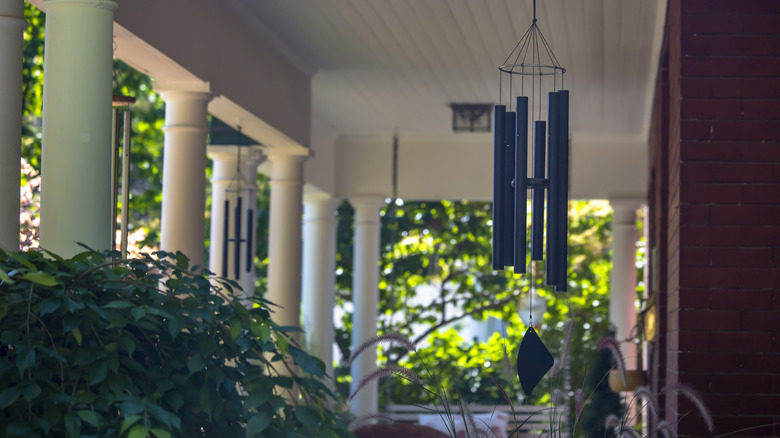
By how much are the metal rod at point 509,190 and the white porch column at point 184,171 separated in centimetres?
254

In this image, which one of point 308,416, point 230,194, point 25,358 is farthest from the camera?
point 230,194

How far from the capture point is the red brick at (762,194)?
11.8 feet

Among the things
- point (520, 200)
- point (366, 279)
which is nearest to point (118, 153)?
point (520, 200)

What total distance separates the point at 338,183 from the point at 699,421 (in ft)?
21.3

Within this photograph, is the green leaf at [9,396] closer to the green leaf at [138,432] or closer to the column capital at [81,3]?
the green leaf at [138,432]

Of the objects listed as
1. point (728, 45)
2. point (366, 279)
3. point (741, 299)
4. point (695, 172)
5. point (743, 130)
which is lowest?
point (366, 279)

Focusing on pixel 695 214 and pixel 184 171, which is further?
pixel 184 171

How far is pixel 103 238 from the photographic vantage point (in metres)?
3.59

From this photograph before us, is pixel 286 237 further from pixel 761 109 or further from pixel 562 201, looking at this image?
pixel 562 201

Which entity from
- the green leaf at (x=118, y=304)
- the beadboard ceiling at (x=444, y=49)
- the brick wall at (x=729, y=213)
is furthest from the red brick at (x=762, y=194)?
the green leaf at (x=118, y=304)

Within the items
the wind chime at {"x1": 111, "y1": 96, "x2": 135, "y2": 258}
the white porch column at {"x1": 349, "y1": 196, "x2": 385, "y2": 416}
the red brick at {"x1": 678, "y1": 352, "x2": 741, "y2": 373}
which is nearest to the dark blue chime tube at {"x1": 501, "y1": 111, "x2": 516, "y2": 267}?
the red brick at {"x1": 678, "y1": 352, "x2": 741, "y2": 373}

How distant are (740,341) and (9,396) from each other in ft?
8.51

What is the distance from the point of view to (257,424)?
1887 millimetres

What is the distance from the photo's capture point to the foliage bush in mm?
1853
